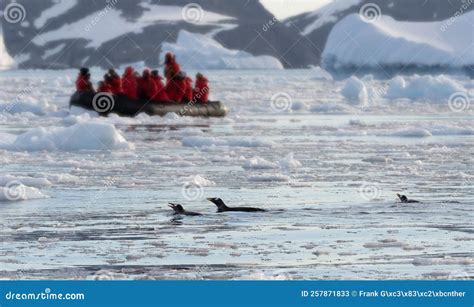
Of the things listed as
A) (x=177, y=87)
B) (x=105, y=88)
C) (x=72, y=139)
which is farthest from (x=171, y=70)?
(x=72, y=139)

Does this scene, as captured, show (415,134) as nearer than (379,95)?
Yes

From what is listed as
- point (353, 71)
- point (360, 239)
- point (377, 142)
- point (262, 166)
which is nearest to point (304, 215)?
point (360, 239)

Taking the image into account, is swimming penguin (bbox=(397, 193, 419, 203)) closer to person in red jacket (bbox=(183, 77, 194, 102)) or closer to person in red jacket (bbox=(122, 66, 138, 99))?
person in red jacket (bbox=(122, 66, 138, 99))

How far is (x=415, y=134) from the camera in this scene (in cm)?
1702

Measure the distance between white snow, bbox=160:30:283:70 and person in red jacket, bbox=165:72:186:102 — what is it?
53.0m

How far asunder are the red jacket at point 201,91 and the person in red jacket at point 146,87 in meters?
1.12

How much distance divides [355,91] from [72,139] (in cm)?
1856

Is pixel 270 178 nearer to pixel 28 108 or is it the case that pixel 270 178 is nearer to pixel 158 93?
pixel 158 93

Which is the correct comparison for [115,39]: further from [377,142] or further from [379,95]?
[377,142]

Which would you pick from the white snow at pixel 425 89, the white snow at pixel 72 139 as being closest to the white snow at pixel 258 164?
the white snow at pixel 72 139

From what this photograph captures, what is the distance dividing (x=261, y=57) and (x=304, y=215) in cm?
8330

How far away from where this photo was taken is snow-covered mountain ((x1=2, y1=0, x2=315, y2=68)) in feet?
225

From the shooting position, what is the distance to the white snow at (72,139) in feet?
46.9

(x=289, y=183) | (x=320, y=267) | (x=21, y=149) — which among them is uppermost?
(x=21, y=149)
